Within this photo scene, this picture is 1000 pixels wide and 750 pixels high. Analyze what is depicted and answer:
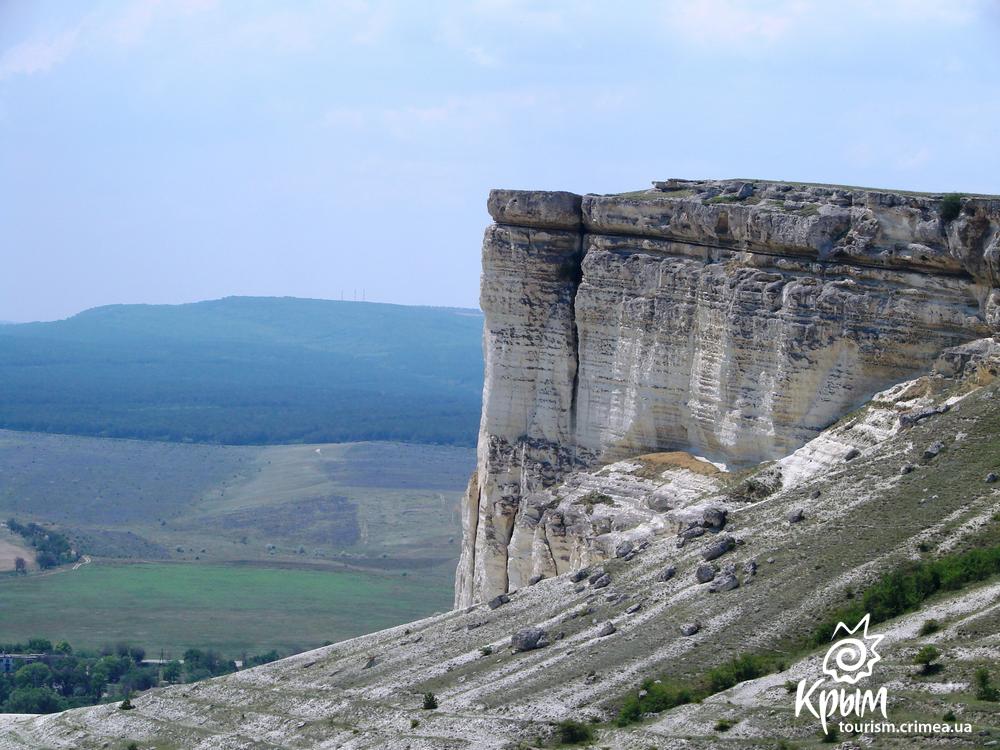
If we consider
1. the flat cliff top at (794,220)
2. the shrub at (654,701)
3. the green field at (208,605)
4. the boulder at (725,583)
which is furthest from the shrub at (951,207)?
the green field at (208,605)

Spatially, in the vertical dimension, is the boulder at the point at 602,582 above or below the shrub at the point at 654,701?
above

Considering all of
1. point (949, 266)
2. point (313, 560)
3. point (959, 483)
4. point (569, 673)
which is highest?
point (949, 266)

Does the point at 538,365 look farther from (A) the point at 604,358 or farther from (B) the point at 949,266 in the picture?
(B) the point at 949,266

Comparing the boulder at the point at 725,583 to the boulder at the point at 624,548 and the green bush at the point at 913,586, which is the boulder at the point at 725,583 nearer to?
the green bush at the point at 913,586

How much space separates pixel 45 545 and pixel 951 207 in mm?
95971

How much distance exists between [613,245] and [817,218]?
26.6ft

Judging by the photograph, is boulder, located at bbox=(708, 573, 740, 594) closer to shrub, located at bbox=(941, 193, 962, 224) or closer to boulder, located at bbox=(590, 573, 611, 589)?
boulder, located at bbox=(590, 573, 611, 589)

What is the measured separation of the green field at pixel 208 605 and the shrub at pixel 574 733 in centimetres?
5965

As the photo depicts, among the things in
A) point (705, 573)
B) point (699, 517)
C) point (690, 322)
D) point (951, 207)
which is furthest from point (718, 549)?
point (690, 322)

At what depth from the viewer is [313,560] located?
13088cm

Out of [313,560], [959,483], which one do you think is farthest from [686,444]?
[313,560]

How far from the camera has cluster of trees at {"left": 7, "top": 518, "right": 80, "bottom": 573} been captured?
12450cm

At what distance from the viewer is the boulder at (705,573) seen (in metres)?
40.9

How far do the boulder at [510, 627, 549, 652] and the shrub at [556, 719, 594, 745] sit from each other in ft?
17.2
